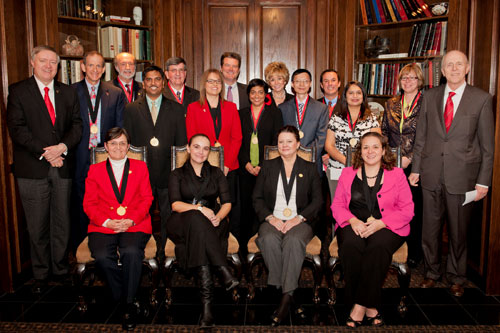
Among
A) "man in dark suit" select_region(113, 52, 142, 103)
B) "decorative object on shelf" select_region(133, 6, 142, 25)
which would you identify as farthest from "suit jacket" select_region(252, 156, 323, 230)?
"decorative object on shelf" select_region(133, 6, 142, 25)

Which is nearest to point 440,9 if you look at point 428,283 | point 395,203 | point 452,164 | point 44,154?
point 452,164

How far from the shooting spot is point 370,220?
2.95 m

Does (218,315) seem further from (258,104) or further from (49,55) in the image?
(49,55)

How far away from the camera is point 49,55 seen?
327 centimetres

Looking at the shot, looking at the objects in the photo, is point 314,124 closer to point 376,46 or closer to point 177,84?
point 177,84

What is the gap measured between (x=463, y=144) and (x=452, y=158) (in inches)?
5.1

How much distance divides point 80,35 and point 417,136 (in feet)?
12.7

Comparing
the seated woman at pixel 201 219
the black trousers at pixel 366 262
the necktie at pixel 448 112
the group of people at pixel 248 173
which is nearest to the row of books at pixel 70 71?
the group of people at pixel 248 173

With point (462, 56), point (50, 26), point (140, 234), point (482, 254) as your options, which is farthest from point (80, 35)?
point (482, 254)

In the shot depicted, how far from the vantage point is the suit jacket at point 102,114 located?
3672mm

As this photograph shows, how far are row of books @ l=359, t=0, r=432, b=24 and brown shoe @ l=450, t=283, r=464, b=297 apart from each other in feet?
9.68

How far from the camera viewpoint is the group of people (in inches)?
115

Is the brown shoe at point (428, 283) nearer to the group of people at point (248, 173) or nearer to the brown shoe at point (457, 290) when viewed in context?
the group of people at point (248, 173)

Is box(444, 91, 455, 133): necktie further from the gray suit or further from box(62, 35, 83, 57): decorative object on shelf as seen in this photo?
box(62, 35, 83, 57): decorative object on shelf
